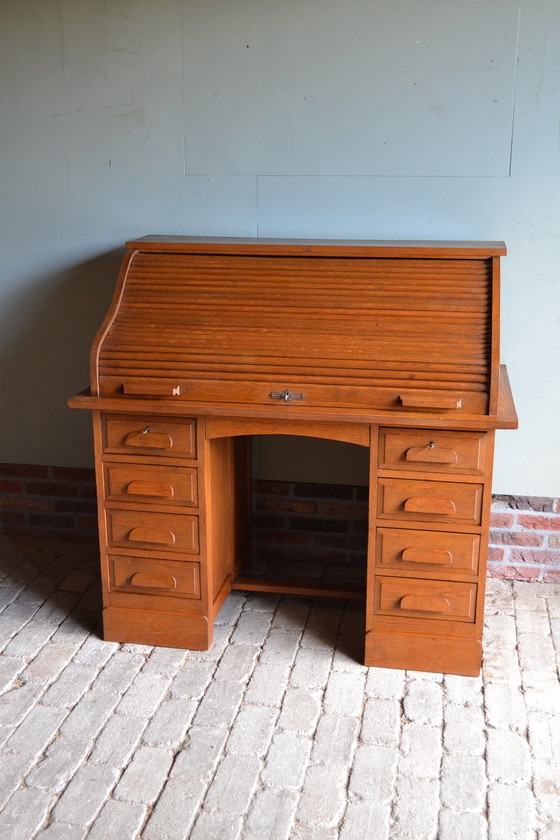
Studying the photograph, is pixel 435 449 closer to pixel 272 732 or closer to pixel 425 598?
pixel 425 598

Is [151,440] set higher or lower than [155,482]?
higher

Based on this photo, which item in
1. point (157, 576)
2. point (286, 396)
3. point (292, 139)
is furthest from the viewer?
point (292, 139)

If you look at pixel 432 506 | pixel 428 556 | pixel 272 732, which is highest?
pixel 432 506

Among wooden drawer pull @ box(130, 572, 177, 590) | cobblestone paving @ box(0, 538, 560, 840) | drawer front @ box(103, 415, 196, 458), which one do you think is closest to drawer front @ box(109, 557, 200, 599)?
wooden drawer pull @ box(130, 572, 177, 590)

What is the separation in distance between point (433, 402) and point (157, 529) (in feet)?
3.56

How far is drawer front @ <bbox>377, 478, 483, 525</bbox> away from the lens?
9.46 feet

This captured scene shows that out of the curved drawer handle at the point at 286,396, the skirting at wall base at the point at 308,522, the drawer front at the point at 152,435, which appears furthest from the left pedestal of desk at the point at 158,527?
the skirting at wall base at the point at 308,522

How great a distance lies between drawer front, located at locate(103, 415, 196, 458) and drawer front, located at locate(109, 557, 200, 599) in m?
0.42

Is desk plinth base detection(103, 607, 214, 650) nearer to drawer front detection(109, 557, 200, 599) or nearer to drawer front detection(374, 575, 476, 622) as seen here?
drawer front detection(109, 557, 200, 599)

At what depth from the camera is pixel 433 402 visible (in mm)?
2750

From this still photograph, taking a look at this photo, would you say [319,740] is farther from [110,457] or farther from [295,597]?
[110,457]

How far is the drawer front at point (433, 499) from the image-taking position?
288cm

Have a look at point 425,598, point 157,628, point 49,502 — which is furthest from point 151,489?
point 49,502

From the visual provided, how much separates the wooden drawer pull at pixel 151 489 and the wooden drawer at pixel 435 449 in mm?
758
